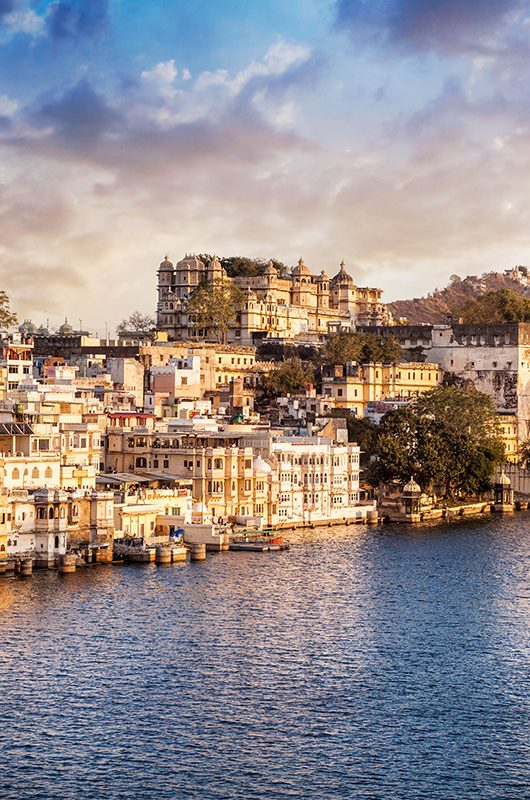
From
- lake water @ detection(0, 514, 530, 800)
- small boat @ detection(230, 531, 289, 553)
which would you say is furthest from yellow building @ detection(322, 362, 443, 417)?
lake water @ detection(0, 514, 530, 800)

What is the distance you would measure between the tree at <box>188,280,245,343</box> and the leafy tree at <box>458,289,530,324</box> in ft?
74.5

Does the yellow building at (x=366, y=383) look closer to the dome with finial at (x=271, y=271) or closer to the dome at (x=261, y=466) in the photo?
the dome with finial at (x=271, y=271)

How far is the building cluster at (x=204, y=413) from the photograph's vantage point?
214 ft

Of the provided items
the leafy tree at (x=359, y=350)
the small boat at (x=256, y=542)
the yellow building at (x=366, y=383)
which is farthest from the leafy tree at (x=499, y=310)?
the small boat at (x=256, y=542)

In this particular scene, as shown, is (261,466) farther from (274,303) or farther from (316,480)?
(274,303)

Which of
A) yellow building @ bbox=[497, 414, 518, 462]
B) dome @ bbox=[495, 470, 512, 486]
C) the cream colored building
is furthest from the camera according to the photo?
yellow building @ bbox=[497, 414, 518, 462]

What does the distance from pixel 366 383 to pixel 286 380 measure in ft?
17.0

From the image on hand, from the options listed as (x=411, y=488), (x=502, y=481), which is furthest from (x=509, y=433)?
(x=411, y=488)

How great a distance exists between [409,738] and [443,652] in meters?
9.35

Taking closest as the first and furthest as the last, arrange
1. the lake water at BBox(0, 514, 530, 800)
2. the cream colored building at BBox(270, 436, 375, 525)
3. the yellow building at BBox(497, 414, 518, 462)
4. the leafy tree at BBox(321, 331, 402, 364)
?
the lake water at BBox(0, 514, 530, 800)
the cream colored building at BBox(270, 436, 375, 525)
the yellow building at BBox(497, 414, 518, 462)
the leafy tree at BBox(321, 331, 402, 364)

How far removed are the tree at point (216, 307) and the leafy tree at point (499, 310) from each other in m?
22.7

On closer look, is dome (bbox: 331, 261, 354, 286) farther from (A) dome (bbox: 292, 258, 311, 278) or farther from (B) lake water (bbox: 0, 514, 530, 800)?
(B) lake water (bbox: 0, 514, 530, 800)

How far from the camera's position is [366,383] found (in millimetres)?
105562

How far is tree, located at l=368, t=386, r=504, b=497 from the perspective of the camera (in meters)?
85.2
